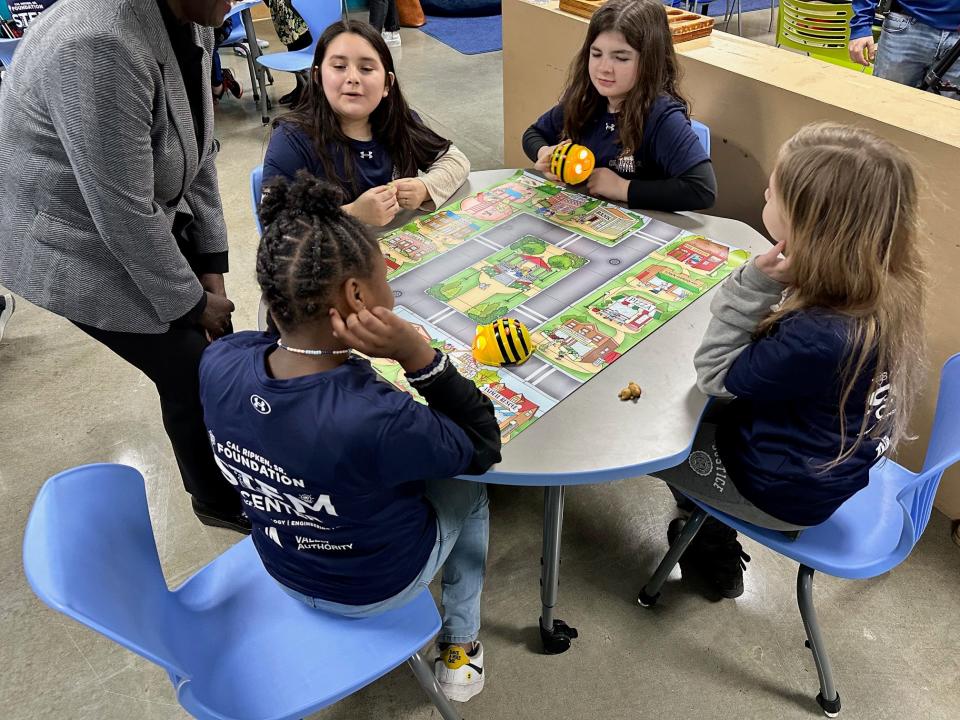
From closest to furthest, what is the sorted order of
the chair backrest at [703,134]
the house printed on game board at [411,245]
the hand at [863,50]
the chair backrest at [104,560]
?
the chair backrest at [104,560], the house printed on game board at [411,245], the chair backrest at [703,134], the hand at [863,50]

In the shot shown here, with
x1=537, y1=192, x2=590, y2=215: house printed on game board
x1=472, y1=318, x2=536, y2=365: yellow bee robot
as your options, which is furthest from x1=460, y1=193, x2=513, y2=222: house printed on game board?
x1=472, y1=318, x2=536, y2=365: yellow bee robot

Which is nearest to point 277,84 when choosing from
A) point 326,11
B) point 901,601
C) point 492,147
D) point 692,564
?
point 326,11

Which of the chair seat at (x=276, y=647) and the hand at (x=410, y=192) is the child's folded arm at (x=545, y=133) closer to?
Result: the hand at (x=410, y=192)

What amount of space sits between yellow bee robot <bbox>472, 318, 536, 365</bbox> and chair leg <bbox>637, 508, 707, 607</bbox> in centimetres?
62

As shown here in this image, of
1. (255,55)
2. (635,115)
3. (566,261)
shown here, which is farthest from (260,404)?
(255,55)

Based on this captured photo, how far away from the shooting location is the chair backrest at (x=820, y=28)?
2.98 m

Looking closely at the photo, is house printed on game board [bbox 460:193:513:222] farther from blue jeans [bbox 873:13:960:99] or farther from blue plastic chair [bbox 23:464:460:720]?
blue jeans [bbox 873:13:960:99]

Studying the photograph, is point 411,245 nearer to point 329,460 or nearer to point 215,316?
point 215,316

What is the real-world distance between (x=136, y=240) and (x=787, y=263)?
121 centimetres

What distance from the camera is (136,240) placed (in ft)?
4.44

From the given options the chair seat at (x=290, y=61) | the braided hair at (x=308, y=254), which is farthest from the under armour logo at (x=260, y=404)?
the chair seat at (x=290, y=61)

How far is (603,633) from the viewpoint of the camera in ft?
5.90

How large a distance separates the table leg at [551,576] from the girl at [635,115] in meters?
0.87

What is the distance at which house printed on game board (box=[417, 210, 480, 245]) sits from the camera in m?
1.79
